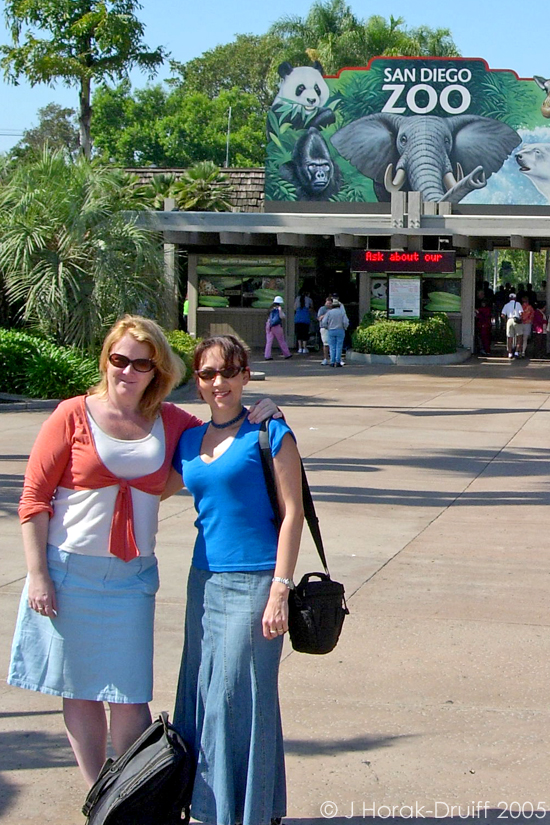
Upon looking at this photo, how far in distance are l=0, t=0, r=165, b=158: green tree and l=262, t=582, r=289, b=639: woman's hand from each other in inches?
1249

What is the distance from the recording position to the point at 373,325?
25.1 m

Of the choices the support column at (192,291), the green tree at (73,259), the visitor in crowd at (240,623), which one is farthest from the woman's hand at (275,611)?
the support column at (192,291)

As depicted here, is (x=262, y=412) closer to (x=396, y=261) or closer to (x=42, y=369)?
(x=42, y=369)

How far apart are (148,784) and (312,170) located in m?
26.1

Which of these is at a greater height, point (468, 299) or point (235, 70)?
point (235, 70)

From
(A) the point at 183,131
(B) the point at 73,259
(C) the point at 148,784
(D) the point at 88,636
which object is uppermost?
(A) the point at 183,131

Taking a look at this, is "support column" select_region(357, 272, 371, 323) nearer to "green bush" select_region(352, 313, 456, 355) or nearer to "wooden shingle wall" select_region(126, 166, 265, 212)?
"green bush" select_region(352, 313, 456, 355)

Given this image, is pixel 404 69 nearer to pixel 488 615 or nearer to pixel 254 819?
pixel 488 615

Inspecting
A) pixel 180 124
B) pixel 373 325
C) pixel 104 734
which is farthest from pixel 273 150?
pixel 180 124

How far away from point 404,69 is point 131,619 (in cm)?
2567

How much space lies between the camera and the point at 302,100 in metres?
27.8

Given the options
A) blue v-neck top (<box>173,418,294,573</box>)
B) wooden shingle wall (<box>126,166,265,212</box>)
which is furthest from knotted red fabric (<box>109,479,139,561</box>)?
wooden shingle wall (<box>126,166,265,212</box>)

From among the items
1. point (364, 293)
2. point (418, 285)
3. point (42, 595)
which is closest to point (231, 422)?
point (42, 595)

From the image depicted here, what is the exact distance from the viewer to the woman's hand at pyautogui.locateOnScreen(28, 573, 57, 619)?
3.37 metres
